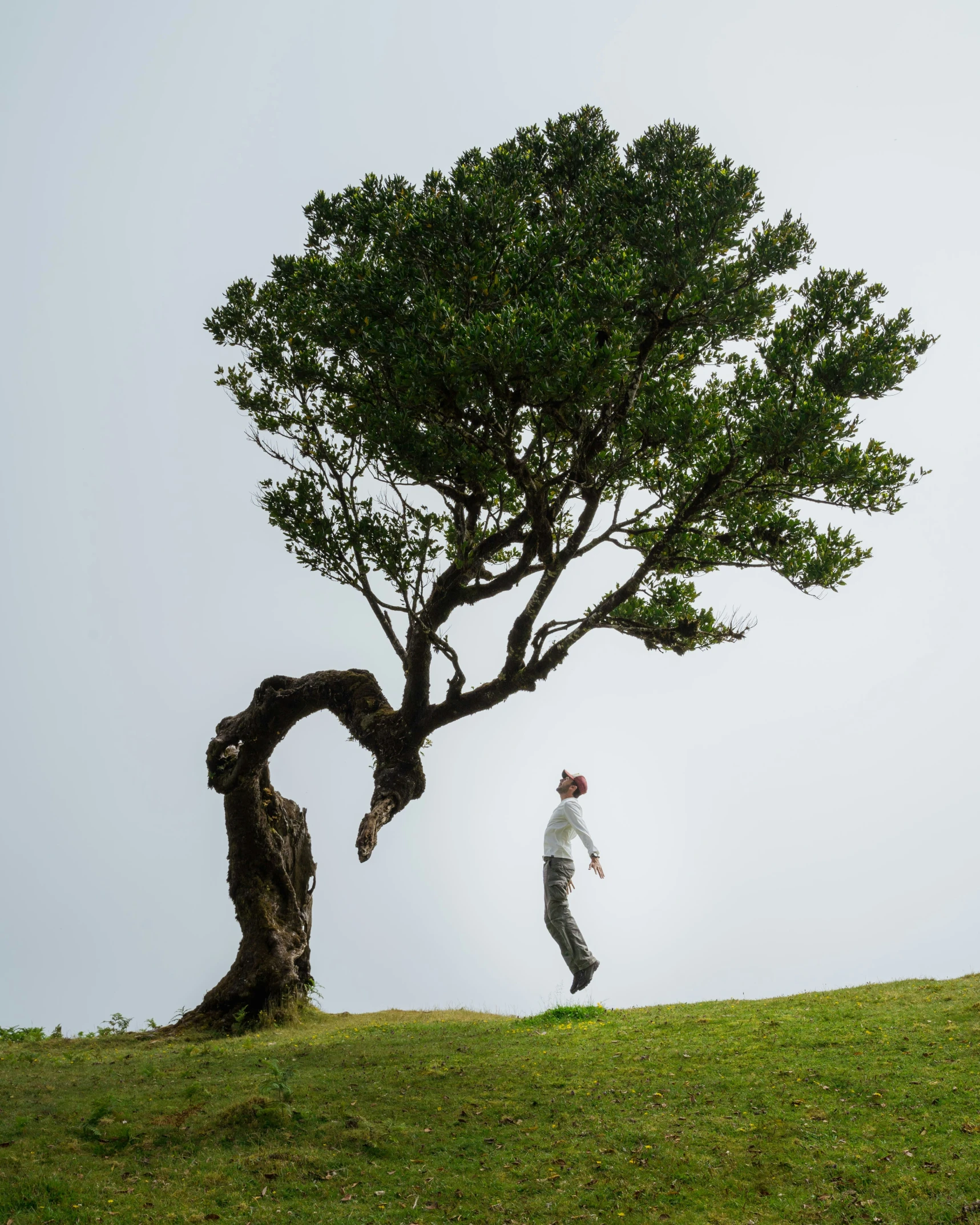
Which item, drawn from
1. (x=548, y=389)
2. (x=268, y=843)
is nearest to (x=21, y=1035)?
(x=268, y=843)

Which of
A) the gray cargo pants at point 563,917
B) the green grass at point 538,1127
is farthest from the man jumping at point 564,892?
the green grass at point 538,1127

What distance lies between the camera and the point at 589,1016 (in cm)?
1419

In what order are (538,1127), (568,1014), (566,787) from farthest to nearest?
1. (566,787)
2. (568,1014)
3. (538,1127)

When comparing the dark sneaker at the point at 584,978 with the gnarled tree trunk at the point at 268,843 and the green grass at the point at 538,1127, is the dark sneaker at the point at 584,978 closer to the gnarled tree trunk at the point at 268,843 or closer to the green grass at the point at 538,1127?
the green grass at the point at 538,1127

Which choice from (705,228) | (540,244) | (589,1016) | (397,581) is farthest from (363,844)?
(705,228)

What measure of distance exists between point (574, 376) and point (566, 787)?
24.8 feet

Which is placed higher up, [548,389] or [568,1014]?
[548,389]

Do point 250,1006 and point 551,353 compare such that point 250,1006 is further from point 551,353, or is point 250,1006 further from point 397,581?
point 551,353

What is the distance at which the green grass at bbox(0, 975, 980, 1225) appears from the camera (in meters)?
7.91

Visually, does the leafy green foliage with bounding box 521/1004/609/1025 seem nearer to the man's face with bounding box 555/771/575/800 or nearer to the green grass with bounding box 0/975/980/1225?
the green grass with bounding box 0/975/980/1225

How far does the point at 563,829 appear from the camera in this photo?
15.8 m

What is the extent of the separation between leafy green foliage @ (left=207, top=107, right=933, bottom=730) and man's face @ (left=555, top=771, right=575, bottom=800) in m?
2.91

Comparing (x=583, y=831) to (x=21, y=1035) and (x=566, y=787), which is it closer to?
(x=566, y=787)

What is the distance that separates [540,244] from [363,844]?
24.7 ft
